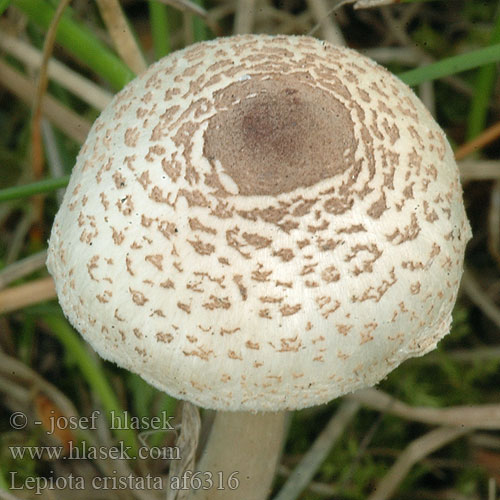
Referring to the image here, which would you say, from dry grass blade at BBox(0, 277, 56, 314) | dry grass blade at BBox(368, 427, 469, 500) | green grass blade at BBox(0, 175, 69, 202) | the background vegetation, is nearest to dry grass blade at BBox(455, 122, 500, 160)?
the background vegetation

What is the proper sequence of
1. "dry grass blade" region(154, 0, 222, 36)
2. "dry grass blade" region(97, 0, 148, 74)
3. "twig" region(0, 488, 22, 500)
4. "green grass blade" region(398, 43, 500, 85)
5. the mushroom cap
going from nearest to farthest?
1. the mushroom cap
2. "twig" region(0, 488, 22, 500)
3. "green grass blade" region(398, 43, 500, 85)
4. "dry grass blade" region(154, 0, 222, 36)
5. "dry grass blade" region(97, 0, 148, 74)

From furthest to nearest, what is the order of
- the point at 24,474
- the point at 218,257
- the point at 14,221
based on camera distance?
the point at 14,221 < the point at 24,474 < the point at 218,257

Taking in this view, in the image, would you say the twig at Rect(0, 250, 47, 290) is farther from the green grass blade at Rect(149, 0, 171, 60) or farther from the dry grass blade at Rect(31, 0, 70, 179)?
the green grass blade at Rect(149, 0, 171, 60)

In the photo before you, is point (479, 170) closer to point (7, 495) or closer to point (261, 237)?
point (261, 237)

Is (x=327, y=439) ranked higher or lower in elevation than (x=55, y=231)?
lower

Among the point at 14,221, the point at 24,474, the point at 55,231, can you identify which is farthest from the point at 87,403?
the point at 55,231

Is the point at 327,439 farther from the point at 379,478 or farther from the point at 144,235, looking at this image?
the point at 144,235

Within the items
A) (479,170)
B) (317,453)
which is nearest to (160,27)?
(479,170)
